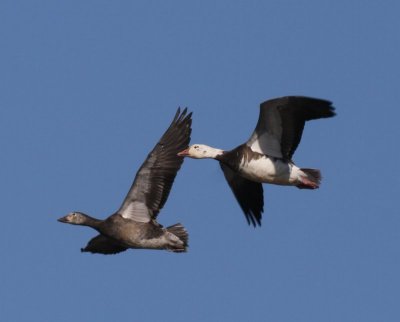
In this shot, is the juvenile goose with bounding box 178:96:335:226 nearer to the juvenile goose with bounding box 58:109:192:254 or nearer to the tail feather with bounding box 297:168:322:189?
the tail feather with bounding box 297:168:322:189

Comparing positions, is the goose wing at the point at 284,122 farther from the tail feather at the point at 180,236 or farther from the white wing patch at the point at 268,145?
the tail feather at the point at 180,236

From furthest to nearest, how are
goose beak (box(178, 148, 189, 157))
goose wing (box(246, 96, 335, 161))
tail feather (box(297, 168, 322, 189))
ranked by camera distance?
goose beak (box(178, 148, 189, 157)), tail feather (box(297, 168, 322, 189)), goose wing (box(246, 96, 335, 161))

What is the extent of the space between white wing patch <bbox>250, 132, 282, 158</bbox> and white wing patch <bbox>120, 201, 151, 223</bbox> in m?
1.81

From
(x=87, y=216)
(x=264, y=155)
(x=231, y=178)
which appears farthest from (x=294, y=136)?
(x=87, y=216)

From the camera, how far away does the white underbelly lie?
18.8 meters

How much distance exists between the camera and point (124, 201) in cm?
1930

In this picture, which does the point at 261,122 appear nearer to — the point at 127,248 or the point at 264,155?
the point at 264,155

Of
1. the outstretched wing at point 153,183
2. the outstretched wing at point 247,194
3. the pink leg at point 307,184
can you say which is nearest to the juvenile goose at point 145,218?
the outstretched wing at point 153,183

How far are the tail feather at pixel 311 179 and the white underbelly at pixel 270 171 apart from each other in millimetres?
124

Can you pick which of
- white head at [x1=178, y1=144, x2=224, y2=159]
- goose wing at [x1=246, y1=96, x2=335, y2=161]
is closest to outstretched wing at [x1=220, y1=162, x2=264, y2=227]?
white head at [x1=178, y1=144, x2=224, y2=159]

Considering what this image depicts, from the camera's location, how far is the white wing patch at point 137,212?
19.2m

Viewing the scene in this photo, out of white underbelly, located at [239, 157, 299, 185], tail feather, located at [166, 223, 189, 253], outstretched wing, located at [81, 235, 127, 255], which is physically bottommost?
outstretched wing, located at [81, 235, 127, 255]

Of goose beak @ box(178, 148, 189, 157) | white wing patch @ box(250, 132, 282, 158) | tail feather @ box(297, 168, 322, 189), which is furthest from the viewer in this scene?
goose beak @ box(178, 148, 189, 157)

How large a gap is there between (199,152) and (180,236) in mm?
1370
